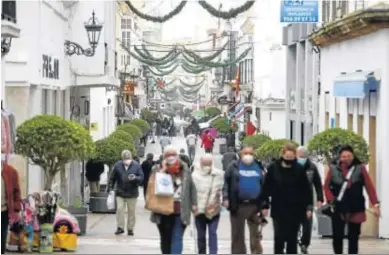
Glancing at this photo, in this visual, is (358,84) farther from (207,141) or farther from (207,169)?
(207,141)

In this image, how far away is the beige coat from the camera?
645 inches

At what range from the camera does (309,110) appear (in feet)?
141

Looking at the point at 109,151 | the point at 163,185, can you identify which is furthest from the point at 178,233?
the point at 109,151

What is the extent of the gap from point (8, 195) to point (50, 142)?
551cm

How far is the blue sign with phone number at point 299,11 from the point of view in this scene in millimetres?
30609

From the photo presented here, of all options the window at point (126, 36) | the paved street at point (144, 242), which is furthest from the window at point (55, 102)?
the window at point (126, 36)

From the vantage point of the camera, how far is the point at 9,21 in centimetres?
2286

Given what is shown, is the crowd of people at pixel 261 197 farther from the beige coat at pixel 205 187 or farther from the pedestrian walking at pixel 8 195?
the pedestrian walking at pixel 8 195

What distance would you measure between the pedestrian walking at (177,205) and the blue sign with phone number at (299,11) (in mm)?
15184

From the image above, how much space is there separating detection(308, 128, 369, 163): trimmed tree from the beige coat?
25.6 ft

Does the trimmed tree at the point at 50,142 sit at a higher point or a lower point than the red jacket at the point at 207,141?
higher

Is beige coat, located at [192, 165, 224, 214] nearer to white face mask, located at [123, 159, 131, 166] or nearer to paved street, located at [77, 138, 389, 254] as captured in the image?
paved street, located at [77, 138, 389, 254]

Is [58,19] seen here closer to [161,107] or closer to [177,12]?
[177,12]

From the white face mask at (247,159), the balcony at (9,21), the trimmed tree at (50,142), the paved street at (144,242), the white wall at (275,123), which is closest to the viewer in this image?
the white face mask at (247,159)
